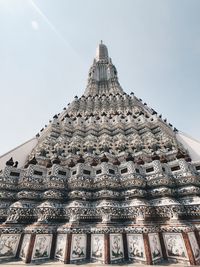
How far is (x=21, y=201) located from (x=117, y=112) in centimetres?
1511

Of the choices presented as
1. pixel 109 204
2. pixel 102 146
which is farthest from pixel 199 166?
pixel 102 146

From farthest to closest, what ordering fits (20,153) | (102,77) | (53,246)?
(102,77)
(20,153)
(53,246)

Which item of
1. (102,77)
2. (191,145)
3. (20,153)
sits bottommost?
(20,153)

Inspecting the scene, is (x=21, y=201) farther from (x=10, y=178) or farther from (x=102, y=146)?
(x=102, y=146)

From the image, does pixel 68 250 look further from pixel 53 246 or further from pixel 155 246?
pixel 155 246

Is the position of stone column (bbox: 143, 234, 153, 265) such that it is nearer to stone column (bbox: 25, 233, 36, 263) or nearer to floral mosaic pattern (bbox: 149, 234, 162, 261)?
floral mosaic pattern (bbox: 149, 234, 162, 261)

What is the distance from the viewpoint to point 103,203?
7934mm

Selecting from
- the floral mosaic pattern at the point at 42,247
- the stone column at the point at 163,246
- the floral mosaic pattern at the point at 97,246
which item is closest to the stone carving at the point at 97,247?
the floral mosaic pattern at the point at 97,246

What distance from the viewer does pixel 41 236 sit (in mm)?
6383

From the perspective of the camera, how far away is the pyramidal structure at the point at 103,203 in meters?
5.98

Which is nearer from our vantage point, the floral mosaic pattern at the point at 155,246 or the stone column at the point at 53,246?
the floral mosaic pattern at the point at 155,246

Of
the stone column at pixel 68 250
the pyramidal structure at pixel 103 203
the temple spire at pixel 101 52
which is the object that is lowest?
the stone column at pixel 68 250

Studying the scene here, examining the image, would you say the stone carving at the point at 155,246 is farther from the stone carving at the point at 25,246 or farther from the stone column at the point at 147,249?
the stone carving at the point at 25,246

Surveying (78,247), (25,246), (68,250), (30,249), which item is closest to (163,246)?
(78,247)
